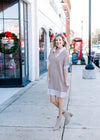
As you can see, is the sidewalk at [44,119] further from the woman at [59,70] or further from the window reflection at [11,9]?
the window reflection at [11,9]

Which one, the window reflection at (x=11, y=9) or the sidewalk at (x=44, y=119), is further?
the window reflection at (x=11, y=9)

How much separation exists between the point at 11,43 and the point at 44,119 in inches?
204

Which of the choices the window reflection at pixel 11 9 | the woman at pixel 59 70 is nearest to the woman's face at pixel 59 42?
the woman at pixel 59 70

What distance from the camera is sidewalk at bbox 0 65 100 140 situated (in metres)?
4.44

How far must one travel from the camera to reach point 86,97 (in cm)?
784

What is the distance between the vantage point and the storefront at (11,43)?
31.8ft

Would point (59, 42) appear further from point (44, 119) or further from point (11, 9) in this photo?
point (11, 9)

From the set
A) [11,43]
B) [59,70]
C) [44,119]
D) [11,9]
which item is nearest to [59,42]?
[59,70]

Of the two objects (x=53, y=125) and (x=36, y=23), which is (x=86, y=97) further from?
(x=36, y=23)

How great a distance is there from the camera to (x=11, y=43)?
982cm

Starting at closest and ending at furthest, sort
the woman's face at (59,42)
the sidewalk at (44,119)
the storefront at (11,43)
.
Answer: the sidewalk at (44,119) < the woman's face at (59,42) < the storefront at (11,43)

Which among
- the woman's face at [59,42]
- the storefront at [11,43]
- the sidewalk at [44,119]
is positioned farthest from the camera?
the storefront at [11,43]

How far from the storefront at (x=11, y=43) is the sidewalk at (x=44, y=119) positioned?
6.36 feet

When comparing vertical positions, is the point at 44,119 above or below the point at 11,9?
below
